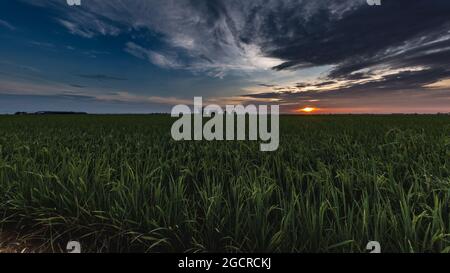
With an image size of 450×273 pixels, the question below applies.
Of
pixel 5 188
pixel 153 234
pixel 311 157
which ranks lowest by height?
pixel 153 234

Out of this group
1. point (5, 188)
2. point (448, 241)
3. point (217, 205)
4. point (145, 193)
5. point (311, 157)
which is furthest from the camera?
point (311, 157)

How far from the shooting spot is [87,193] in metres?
2.92

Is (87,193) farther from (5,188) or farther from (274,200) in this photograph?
(274,200)

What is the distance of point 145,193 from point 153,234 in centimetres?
59

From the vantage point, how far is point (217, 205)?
2.45 m

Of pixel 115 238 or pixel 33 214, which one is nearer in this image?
pixel 115 238
